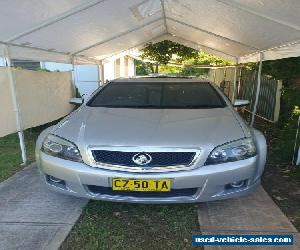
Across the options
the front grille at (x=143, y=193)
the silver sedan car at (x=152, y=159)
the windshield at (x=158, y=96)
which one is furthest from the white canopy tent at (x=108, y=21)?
the front grille at (x=143, y=193)

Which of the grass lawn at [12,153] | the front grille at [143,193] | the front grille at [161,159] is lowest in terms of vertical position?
the grass lawn at [12,153]

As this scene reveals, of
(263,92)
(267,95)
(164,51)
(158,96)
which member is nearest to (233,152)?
(158,96)

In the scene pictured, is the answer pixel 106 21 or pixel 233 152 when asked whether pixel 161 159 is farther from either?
pixel 106 21

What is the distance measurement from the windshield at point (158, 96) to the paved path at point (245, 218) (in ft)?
4.19

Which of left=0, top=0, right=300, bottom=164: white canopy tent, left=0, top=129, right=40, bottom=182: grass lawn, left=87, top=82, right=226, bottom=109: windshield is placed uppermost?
left=0, top=0, right=300, bottom=164: white canopy tent

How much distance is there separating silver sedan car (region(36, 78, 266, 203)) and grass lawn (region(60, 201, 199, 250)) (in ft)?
1.00

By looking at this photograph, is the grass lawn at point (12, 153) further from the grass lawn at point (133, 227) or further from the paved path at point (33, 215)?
the grass lawn at point (133, 227)

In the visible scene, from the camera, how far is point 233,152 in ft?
9.93

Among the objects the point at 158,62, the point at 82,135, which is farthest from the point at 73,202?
the point at 158,62

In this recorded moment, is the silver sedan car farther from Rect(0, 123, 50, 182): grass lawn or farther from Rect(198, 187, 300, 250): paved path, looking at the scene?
Rect(0, 123, 50, 182): grass lawn

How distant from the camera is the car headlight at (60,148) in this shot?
10.00 feet

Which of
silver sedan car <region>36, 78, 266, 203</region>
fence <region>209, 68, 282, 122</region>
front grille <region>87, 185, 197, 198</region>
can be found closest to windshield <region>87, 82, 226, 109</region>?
silver sedan car <region>36, 78, 266, 203</region>

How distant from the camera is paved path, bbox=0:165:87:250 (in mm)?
2827

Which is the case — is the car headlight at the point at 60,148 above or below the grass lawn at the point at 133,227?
above
